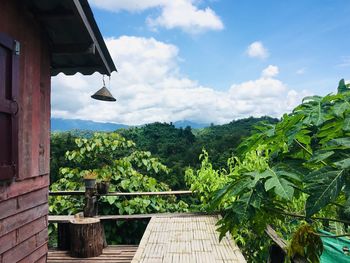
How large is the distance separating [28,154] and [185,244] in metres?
2.38

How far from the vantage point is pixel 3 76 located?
2.87m

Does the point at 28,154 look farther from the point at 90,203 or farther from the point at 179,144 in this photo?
the point at 179,144

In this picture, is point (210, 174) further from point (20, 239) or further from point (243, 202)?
point (243, 202)

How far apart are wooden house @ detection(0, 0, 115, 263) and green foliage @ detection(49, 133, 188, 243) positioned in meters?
3.18

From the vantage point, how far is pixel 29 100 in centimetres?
341

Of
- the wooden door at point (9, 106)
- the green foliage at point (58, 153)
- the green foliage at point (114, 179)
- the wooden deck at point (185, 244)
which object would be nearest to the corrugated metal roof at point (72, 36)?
the wooden door at point (9, 106)

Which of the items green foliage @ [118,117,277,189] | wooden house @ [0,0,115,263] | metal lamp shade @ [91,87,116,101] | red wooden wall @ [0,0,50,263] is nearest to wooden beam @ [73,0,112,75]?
wooden house @ [0,0,115,263]

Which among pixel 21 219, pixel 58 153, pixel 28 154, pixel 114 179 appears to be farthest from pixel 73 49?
pixel 58 153

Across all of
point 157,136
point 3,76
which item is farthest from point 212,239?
point 157,136

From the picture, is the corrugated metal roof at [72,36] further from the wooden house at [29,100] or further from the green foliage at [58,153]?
the green foliage at [58,153]

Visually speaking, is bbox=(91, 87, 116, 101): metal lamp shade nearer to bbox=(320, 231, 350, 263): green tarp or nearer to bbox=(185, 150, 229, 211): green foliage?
bbox=(185, 150, 229, 211): green foliage

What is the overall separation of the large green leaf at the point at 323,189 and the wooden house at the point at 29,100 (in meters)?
2.33

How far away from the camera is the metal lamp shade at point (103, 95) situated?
5.84 metres

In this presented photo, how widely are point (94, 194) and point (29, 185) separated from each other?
3255 mm
